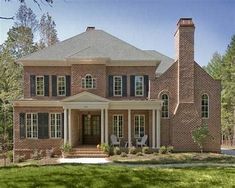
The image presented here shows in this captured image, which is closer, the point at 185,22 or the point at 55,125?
the point at 55,125

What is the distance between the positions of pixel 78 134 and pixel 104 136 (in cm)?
341

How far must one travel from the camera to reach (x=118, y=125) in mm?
24734

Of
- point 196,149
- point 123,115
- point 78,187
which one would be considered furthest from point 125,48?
point 78,187

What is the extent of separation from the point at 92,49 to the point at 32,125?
24.2 feet

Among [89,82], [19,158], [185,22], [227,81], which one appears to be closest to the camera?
[19,158]

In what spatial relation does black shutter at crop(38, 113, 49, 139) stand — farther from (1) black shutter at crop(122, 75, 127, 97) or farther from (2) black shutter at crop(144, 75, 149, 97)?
(2) black shutter at crop(144, 75, 149, 97)

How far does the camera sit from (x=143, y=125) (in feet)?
81.1

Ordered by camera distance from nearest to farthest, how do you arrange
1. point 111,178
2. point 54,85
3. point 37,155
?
point 111,178
point 37,155
point 54,85

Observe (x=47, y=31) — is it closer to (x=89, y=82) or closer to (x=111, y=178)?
(x=89, y=82)

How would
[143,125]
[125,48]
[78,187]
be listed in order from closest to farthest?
[78,187], [143,125], [125,48]

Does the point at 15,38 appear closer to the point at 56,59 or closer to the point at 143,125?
the point at 56,59

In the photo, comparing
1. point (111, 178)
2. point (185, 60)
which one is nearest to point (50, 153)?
point (185, 60)

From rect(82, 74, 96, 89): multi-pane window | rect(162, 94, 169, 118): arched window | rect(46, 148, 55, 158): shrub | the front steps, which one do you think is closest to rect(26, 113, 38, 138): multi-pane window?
rect(46, 148, 55, 158): shrub

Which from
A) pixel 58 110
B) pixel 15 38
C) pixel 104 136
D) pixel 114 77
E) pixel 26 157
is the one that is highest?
pixel 15 38
